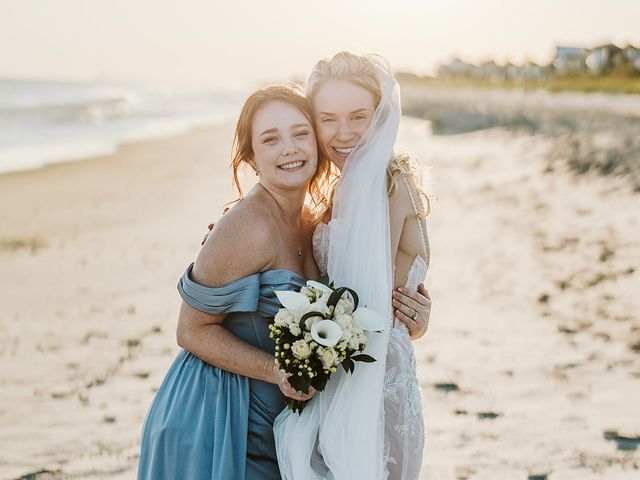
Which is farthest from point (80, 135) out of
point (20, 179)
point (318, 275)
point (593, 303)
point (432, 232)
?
point (318, 275)

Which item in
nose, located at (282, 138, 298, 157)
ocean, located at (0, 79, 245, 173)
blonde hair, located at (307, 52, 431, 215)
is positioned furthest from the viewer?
ocean, located at (0, 79, 245, 173)

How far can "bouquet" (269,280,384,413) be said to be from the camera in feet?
9.28

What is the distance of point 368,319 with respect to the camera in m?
3.00

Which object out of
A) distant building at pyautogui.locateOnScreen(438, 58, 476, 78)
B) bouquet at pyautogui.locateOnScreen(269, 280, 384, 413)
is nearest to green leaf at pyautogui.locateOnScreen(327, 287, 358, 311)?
bouquet at pyautogui.locateOnScreen(269, 280, 384, 413)

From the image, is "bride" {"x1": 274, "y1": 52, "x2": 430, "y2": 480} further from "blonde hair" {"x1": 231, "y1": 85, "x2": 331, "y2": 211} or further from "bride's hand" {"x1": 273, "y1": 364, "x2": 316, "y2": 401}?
"bride's hand" {"x1": 273, "y1": 364, "x2": 316, "y2": 401}

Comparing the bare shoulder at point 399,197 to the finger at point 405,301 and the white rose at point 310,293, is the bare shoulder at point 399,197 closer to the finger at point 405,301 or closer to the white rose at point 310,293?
the finger at point 405,301

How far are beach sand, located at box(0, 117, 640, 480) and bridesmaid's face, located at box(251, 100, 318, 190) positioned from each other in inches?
28.2

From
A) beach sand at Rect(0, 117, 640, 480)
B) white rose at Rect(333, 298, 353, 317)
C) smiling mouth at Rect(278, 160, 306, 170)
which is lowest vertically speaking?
beach sand at Rect(0, 117, 640, 480)

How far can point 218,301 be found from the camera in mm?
3078

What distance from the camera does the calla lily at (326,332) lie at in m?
2.80

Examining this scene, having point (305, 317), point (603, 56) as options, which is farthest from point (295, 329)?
point (603, 56)

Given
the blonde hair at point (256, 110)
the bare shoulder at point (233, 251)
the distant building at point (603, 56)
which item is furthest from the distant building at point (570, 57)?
the bare shoulder at point (233, 251)

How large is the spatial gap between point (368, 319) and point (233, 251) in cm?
60

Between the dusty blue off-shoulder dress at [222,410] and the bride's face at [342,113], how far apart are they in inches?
27.6
